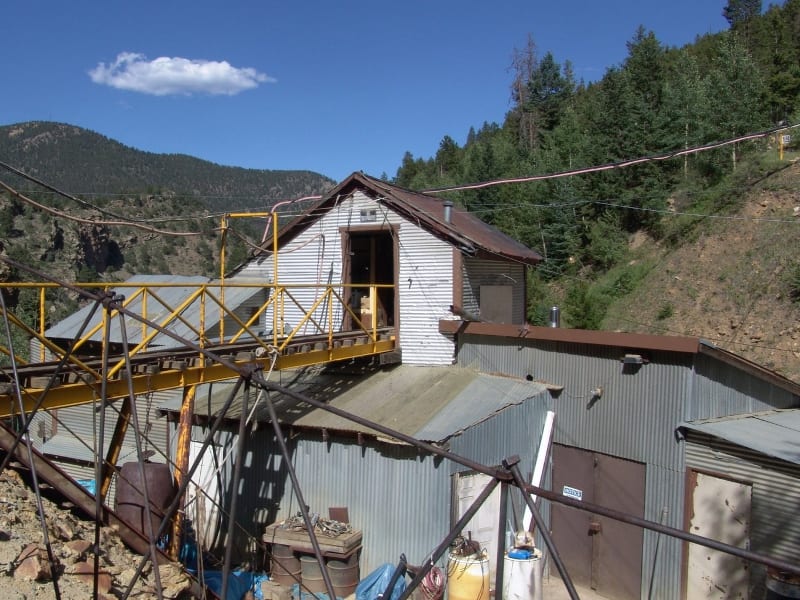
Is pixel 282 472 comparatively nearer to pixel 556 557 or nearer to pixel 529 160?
pixel 556 557

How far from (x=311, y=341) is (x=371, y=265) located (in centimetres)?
476

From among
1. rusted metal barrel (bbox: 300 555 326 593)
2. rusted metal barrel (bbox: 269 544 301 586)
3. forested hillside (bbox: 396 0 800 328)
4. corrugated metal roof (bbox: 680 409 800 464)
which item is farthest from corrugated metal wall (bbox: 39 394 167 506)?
forested hillside (bbox: 396 0 800 328)

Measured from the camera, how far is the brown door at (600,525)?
11.2 metres

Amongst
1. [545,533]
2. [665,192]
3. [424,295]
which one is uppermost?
[665,192]

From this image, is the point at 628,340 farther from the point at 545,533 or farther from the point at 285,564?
the point at 545,533

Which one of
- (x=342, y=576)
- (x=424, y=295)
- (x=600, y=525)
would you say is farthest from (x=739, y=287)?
(x=342, y=576)

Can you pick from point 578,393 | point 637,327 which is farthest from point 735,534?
point 637,327

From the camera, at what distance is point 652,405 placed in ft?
36.0

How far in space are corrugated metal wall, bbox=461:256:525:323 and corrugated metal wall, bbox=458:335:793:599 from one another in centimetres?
246

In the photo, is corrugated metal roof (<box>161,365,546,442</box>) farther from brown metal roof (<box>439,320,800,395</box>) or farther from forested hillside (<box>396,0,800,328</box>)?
forested hillside (<box>396,0,800,328</box>)

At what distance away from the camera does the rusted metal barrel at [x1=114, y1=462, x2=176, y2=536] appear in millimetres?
9523

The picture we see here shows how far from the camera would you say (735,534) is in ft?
32.1

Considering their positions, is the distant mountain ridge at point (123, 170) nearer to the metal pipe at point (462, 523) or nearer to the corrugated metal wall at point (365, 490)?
the corrugated metal wall at point (365, 490)

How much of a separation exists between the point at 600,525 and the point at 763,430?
3.25 metres
